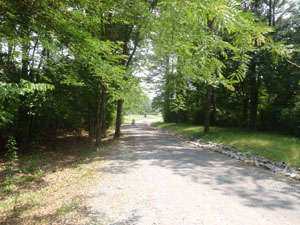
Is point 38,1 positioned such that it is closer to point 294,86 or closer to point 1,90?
point 1,90

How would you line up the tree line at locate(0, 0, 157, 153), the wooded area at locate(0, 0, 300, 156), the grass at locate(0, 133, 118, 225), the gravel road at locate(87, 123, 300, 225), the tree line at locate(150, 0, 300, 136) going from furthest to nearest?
the tree line at locate(0, 0, 157, 153)
the grass at locate(0, 133, 118, 225)
the gravel road at locate(87, 123, 300, 225)
the wooded area at locate(0, 0, 300, 156)
the tree line at locate(150, 0, 300, 136)

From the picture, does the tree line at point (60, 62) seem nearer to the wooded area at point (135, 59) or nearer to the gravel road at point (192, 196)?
the wooded area at point (135, 59)

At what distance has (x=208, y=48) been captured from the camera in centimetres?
256

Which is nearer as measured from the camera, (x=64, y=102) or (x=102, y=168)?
(x=102, y=168)

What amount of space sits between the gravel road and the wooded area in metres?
2.05

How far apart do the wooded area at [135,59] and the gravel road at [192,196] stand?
80.7 inches

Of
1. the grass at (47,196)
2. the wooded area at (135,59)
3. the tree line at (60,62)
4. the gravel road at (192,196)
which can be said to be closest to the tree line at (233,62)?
the wooded area at (135,59)

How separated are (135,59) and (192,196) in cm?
1318

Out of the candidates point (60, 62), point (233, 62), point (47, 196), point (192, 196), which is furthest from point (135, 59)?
point (192, 196)

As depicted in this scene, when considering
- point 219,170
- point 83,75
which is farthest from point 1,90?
point 83,75

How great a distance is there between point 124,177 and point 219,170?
332 centimetres

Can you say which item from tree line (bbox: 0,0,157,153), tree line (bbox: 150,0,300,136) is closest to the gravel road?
tree line (bbox: 150,0,300,136)

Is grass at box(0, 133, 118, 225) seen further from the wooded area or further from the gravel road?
the wooded area

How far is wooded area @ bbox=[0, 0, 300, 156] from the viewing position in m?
2.38
